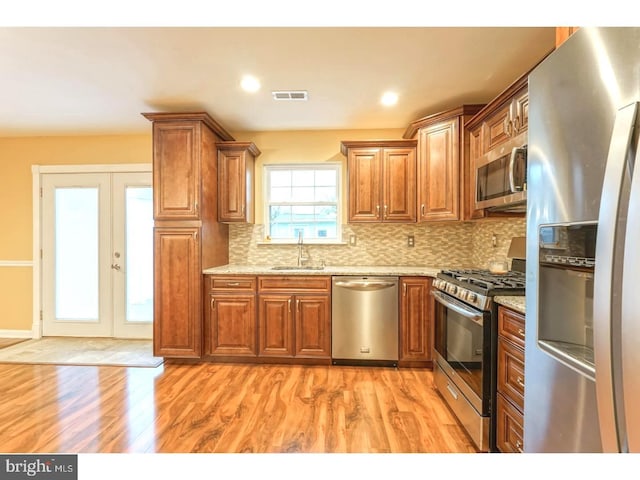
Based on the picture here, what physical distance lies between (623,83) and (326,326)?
2.67 m

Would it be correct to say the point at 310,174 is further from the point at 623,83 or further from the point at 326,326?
the point at 623,83

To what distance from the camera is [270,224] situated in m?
3.76

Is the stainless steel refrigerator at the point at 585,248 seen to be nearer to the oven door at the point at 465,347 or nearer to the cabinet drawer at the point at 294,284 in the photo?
the oven door at the point at 465,347

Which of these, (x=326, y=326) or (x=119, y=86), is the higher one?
(x=119, y=86)

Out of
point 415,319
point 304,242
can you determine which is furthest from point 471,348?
point 304,242

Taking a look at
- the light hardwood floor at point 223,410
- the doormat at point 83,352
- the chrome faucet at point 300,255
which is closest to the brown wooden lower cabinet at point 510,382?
the light hardwood floor at point 223,410

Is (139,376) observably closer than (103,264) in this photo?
Yes

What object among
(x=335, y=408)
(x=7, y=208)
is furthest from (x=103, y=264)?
(x=335, y=408)

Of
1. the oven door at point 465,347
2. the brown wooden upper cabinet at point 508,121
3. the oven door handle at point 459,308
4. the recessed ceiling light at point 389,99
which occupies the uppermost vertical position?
the recessed ceiling light at point 389,99

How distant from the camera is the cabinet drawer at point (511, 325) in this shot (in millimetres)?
1478

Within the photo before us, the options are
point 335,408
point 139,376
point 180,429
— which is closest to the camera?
point 180,429

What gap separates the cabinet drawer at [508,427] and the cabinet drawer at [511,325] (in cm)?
34

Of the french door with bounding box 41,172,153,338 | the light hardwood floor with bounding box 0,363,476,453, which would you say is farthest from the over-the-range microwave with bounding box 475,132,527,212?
the french door with bounding box 41,172,153,338
